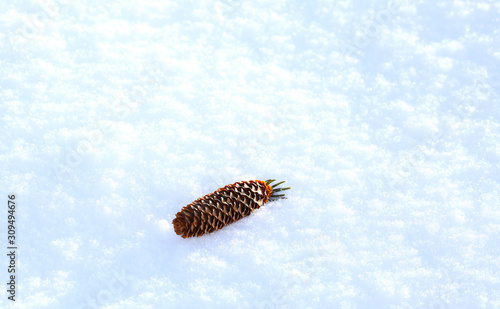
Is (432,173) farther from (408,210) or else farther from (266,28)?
(266,28)

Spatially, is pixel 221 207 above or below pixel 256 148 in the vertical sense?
below

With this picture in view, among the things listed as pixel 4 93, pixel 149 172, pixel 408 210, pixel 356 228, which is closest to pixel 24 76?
pixel 4 93

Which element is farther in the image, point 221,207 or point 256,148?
point 256,148

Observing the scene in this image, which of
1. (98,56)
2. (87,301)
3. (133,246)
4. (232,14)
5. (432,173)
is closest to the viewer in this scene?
(87,301)
